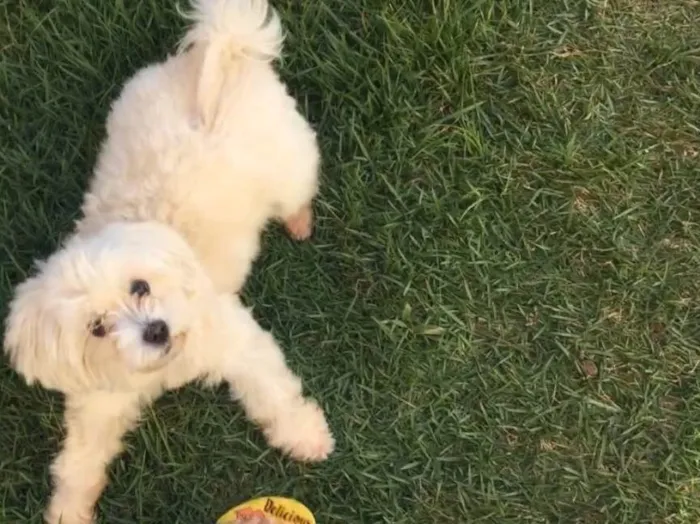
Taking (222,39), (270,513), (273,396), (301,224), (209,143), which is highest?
(222,39)

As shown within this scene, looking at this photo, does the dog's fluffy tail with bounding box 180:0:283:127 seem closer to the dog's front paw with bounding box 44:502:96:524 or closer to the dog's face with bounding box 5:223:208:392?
the dog's face with bounding box 5:223:208:392

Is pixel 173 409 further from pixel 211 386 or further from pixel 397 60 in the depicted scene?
pixel 397 60

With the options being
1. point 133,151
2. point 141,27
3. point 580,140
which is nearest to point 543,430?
point 580,140

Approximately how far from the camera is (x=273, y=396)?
273 cm

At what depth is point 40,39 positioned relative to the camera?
3.24 meters

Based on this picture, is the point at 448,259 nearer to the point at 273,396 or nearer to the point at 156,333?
the point at 273,396

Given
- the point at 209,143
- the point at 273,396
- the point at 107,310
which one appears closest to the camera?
the point at 107,310

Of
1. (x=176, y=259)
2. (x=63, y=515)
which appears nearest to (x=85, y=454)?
(x=63, y=515)

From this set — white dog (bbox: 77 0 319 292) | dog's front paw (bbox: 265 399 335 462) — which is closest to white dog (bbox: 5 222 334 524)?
white dog (bbox: 77 0 319 292)

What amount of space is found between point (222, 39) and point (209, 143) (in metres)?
0.31

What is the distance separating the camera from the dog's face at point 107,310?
2.21 metres

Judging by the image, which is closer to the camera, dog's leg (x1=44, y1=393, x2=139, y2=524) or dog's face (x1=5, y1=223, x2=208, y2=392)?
dog's face (x1=5, y1=223, x2=208, y2=392)

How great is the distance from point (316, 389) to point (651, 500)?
3.48ft

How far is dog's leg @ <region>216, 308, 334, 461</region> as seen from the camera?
2.65 m
